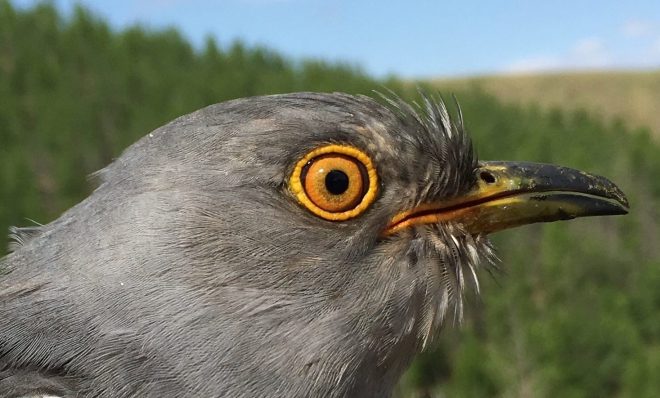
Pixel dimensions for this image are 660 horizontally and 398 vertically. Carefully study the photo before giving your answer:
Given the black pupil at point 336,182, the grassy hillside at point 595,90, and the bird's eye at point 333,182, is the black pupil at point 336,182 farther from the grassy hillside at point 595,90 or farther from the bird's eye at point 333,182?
the grassy hillside at point 595,90

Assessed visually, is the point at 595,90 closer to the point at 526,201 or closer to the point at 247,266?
the point at 526,201

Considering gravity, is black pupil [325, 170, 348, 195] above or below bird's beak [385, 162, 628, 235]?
above

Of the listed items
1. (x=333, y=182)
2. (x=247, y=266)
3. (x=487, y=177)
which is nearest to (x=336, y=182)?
(x=333, y=182)

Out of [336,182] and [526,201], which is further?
[526,201]

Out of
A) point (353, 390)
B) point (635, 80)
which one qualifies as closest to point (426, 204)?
point (353, 390)

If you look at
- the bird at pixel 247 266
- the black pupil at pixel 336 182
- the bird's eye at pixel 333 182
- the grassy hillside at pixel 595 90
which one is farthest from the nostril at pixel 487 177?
the grassy hillside at pixel 595 90

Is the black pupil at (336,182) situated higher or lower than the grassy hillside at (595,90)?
lower

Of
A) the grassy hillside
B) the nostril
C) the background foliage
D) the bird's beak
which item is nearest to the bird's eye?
the bird's beak

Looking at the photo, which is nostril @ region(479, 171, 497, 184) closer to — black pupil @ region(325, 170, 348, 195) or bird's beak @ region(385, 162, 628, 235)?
bird's beak @ region(385, 162, 628, 235)
